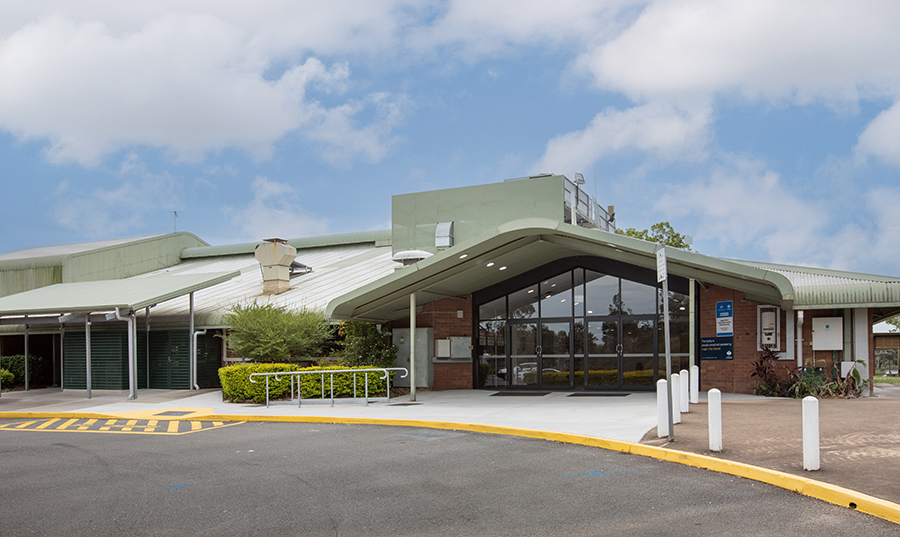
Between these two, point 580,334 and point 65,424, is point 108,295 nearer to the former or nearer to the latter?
point 65,424

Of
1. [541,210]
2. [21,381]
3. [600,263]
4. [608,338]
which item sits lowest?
[21,381]

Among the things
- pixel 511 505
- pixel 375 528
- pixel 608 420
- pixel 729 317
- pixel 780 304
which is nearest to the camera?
pixel 375 528

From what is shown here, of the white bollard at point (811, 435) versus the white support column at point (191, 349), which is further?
the white support column at point (191, 349)

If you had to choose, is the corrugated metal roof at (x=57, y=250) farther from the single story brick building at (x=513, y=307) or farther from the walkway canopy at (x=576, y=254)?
the walkway canopy at (x=576, y=254)

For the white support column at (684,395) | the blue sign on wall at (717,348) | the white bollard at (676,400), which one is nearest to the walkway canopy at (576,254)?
the blue sign on wall at (717,348)

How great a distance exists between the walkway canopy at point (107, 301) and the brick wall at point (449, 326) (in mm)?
5872

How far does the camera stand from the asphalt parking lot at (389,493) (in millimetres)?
5980

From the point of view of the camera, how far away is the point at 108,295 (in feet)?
66.7

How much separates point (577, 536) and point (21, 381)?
24007 millimetres

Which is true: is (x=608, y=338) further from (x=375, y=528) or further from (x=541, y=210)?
(x=375, y=528)

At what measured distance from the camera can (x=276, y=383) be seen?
17.4 metres

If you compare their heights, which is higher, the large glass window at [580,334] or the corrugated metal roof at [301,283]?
the corrugated metal roof at [301,283]

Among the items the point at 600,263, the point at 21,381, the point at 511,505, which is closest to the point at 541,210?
the point at 600,263

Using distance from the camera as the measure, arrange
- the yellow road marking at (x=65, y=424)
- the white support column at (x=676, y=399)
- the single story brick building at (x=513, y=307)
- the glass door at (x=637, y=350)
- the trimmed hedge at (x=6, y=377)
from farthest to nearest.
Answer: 1. the trimmed hedge at (x=6, y=377)
2. the glass door at (x=637, y=350)
3. the single story brick building at (x=513, y=307)
4. the yellow road marking at (x=65, y=424)
5. the white support column at (x=676, y=399)
